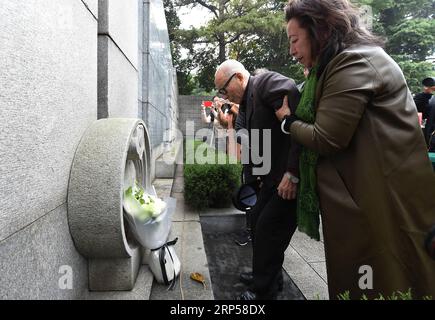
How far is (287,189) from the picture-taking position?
2.29 metres

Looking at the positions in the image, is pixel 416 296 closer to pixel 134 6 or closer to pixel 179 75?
pixel 134 6

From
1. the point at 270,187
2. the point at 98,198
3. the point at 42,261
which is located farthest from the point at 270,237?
the point at 42,261

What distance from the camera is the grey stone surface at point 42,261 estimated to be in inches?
54.4

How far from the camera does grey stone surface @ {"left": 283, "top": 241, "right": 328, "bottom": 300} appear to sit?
9.53 feet

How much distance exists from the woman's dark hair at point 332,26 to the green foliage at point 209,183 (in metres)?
3.20

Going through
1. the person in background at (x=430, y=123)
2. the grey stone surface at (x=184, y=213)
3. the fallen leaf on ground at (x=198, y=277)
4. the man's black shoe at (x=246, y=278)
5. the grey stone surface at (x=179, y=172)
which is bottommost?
the grey stone surface at (x=179, y=172)

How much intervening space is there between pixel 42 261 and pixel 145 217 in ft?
2.66

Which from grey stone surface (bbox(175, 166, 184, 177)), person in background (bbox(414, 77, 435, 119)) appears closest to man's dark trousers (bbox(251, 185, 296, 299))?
person in background (bbox(414, 77, 435, 119))

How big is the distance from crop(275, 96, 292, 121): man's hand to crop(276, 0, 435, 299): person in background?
1.27 ft

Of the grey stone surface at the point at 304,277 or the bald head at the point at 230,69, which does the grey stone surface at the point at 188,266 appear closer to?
the grey stone surface at the point at 304,277

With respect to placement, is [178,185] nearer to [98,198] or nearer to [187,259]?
[187,259]

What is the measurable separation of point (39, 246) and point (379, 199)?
1.78m

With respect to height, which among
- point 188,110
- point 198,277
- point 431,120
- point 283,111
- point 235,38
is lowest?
point 188,110

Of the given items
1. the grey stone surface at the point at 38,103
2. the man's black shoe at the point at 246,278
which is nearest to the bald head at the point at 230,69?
the grey stone surface at the point at 38,103
